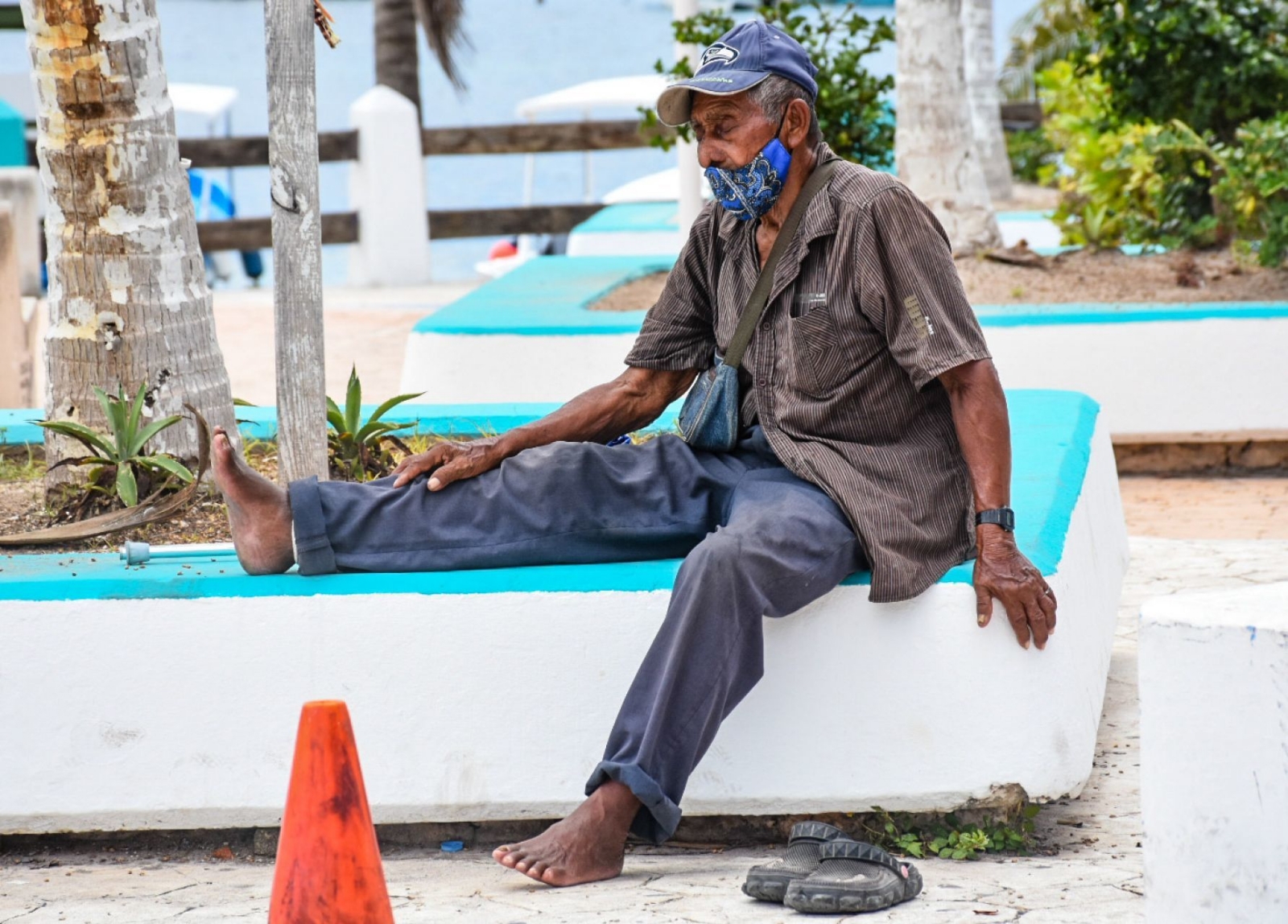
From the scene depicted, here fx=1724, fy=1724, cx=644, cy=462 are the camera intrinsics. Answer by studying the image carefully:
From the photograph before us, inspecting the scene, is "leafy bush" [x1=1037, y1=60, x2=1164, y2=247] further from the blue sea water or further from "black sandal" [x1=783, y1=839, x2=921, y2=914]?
the blue sea water

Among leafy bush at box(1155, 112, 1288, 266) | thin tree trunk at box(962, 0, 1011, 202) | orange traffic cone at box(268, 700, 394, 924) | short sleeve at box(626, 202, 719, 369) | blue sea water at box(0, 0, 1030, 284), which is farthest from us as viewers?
blue sea water at box(0, 0, 1030, 284)

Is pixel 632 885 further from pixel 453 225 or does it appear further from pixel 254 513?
pixel 453 225

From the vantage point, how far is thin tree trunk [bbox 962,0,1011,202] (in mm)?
14711

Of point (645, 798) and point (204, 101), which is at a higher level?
point (204, 101)

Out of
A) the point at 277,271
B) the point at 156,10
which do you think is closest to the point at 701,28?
the point at 156,10

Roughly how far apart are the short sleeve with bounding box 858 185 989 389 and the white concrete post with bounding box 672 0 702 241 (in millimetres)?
4719

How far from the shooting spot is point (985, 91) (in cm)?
1483

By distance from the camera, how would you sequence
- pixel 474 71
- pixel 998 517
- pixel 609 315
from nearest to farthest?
pixel 998 517, pixel 609 315, pixel 474 71

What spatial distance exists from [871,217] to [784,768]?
1088 millimetres

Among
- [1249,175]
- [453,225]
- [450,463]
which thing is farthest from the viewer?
[453,225]

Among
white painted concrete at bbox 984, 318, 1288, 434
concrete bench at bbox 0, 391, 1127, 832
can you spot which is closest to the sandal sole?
concrete bench at bbox 0, 391, 1127, 832

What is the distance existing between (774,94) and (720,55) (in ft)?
0.45

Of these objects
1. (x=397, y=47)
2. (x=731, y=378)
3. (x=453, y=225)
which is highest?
(x=397, y=47)

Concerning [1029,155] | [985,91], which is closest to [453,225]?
[985,91]
